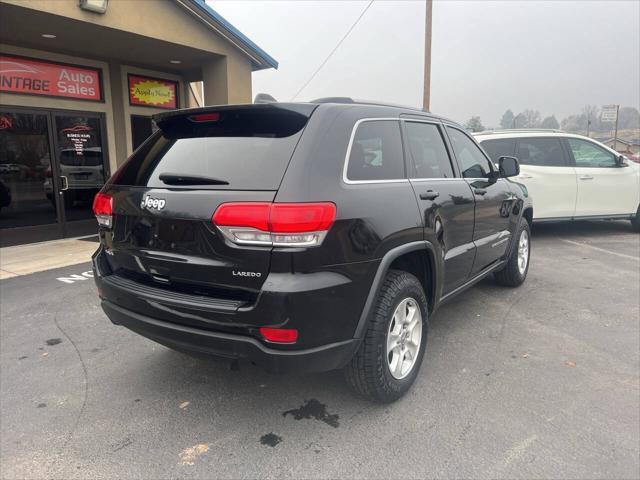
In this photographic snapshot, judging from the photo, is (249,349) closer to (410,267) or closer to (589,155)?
(410,267)

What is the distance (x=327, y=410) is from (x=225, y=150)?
1.66 m

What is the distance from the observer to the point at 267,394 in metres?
3.12

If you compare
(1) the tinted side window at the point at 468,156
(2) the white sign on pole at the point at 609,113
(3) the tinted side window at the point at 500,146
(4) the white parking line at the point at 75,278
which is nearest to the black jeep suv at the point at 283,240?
(1) the tinted side window at the point at 468,156

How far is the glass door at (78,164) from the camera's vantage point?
8.84 m

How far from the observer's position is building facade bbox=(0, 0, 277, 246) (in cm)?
762

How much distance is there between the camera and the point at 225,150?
2.67 metres

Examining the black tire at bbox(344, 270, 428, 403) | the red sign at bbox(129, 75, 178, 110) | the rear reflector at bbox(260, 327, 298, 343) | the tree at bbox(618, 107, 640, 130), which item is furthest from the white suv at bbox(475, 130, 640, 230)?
the tree at bbox(618, 107, 640, 130)

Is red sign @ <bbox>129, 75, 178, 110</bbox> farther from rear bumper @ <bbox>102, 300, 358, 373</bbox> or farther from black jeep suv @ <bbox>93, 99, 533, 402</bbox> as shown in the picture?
rear bumper @ <bbox>102, 300, 358, 373</bbox>

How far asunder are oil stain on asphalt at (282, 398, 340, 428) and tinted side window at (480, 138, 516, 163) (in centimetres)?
668

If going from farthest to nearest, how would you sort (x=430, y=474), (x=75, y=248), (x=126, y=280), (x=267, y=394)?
(x=75, y=248) → (x=267, y=394) → (x=126, y=280) → (x=430, y=474)

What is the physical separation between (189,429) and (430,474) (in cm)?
134

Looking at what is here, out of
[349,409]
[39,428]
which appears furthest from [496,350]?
[39,428]

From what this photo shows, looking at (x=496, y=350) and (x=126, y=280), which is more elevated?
(x=126, y=280)

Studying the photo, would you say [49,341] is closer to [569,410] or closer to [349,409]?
[349,409]
